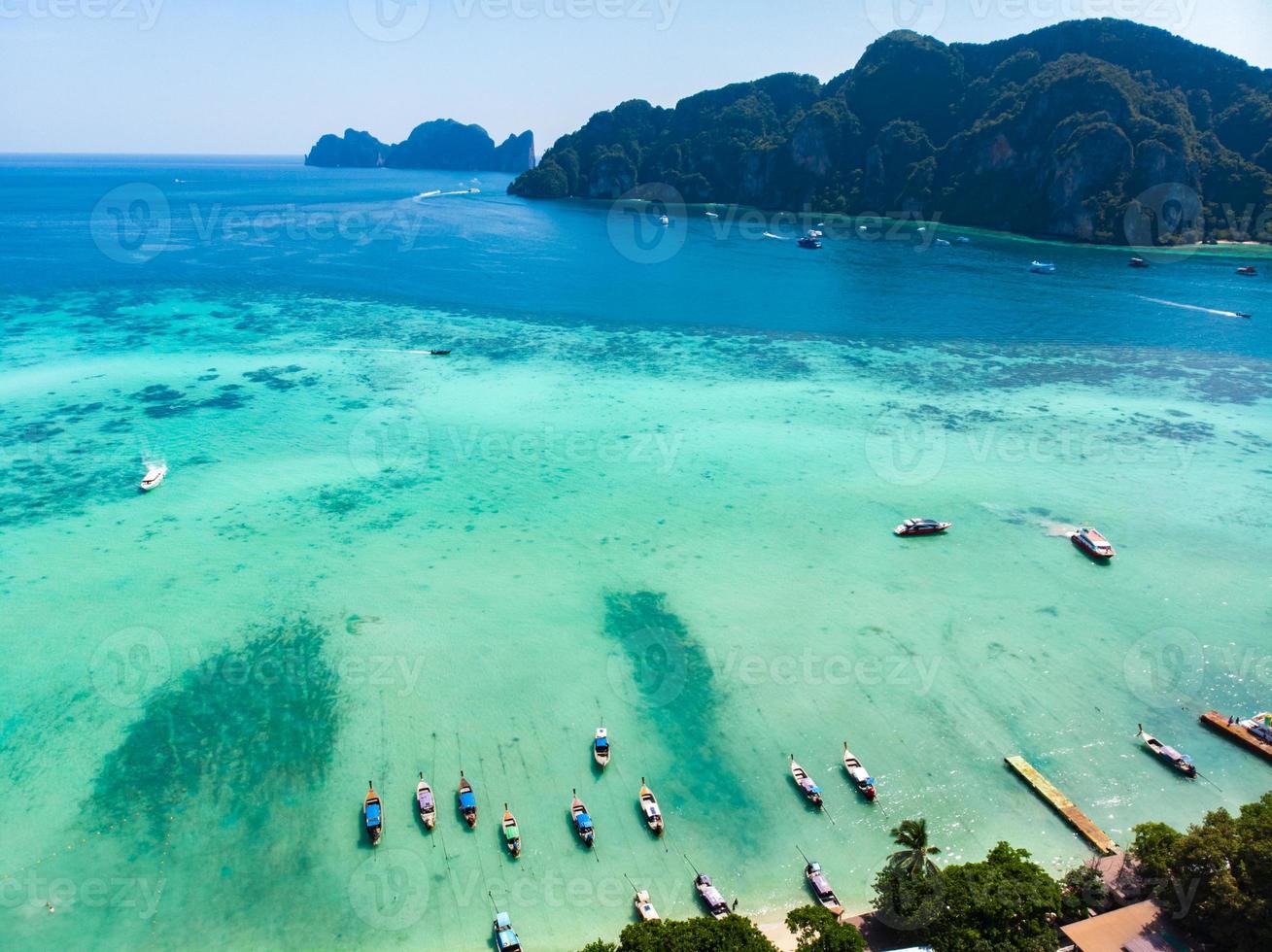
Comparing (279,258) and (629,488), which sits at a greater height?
(279,258)

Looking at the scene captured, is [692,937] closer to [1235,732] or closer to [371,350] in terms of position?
[1235,732]

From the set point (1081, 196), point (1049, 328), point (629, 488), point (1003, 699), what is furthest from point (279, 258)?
point (1081, 196)

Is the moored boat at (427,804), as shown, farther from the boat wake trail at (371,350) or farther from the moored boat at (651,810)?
the boat wake trail at (371,350)

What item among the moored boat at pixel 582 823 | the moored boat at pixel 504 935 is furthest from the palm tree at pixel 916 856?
the moored boat at pixel 504 935

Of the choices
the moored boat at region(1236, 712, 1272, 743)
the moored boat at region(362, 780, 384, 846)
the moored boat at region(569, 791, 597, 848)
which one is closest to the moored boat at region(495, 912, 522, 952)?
the moored boat at region(569, 791, 597, 848)

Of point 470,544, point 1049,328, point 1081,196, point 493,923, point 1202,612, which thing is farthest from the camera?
point 1081,196

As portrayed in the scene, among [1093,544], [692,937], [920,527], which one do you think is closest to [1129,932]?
[692,937]

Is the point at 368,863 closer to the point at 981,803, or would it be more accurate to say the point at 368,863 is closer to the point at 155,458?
the point at 981,803
